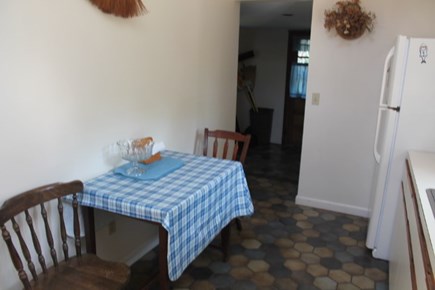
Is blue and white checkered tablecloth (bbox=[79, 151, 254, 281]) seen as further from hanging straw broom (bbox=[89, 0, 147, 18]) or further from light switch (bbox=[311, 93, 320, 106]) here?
light switch (bbox=[311, 93, 320, 106])

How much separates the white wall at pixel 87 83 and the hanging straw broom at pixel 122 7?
0.14ft

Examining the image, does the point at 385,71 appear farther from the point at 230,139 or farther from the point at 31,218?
the point at 31,218

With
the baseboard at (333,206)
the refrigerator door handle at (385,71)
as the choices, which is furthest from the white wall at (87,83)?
the refrigerator door handle at (385,71)

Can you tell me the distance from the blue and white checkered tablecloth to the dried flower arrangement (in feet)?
5.44

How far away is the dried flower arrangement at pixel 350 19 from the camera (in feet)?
9.53

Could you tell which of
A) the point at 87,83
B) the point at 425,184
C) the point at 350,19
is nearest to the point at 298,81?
the point at 350,19

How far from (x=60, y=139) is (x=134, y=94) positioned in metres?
0.67

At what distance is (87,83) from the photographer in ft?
6.28

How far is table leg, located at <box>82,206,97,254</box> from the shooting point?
191cm

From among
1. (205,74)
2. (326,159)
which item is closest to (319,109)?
(326,159)

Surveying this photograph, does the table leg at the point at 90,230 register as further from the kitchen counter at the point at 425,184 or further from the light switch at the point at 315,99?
the light switch at the point at 315,99

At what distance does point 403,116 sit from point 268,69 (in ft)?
13.2

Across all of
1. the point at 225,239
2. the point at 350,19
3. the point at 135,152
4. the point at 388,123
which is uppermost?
the point at 350,19

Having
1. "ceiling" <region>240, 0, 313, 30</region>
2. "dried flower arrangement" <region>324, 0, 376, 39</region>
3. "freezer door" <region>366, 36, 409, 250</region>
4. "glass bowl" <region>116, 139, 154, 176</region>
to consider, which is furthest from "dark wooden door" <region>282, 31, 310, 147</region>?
"glass bowl" <region>116, 139, 154, 176</region>
